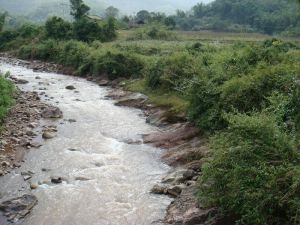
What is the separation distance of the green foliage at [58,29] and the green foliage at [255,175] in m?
58.7

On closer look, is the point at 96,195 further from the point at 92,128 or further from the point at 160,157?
the point at 92,128

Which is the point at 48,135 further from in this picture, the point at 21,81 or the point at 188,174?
the point at 21,81

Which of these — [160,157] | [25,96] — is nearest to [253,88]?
[160,157]

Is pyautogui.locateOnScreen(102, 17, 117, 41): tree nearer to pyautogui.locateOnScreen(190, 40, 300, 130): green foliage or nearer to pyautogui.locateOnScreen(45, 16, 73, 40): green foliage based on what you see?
pyautogui.locateOnScreen(45, 16, 73, 40): green foliage

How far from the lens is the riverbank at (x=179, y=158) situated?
13.6 metres

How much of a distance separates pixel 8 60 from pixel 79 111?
117ft

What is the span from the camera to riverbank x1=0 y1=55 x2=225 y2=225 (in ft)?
44.6

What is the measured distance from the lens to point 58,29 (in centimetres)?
6950

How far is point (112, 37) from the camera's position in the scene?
229 feet

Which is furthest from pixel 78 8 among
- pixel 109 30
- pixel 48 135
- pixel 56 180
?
pixel 56 180

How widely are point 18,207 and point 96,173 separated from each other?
13.6 feet

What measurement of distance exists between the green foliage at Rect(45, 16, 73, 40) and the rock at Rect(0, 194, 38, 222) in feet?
183

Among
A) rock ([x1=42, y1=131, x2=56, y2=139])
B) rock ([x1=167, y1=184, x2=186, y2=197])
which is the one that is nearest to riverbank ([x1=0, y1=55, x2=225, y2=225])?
rock ([x1=167, y1=184, x2=186, y2=197])

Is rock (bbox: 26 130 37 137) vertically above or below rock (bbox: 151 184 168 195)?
above
